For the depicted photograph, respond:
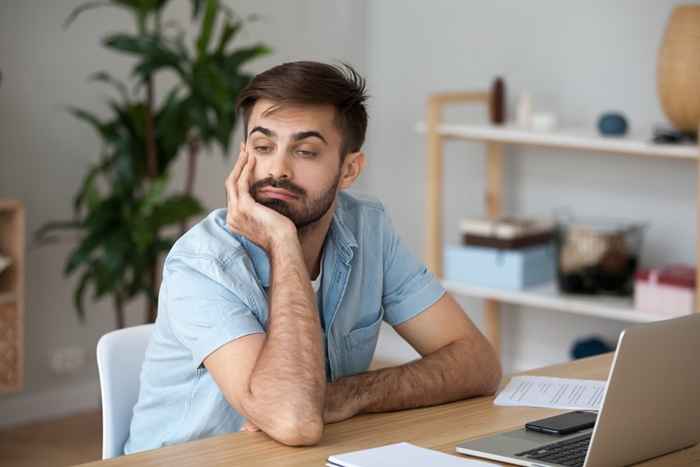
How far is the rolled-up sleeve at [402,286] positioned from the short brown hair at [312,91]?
22 centimetres

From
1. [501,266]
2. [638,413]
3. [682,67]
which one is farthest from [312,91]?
[501,266]

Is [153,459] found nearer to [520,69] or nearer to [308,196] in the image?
[308,196]

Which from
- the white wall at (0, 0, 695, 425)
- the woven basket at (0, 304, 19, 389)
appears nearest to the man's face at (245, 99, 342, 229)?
the woven basket at (0, 304, 19, 389)

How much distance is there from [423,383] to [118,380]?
503 millimetres

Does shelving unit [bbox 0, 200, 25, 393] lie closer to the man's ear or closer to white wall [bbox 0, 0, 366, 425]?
white wall [bbox 0, 0, 366, 425]

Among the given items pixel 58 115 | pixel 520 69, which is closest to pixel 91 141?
pixel 58 115

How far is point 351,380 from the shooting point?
1.84 m

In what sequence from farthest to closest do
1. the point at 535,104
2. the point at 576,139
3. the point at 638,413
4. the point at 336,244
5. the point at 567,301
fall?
the point at 535,104 → the point at 567,301 → the point at 576,139 → the point at 336,244 → the point at 638,413

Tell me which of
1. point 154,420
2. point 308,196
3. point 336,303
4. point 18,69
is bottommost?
point 154,420

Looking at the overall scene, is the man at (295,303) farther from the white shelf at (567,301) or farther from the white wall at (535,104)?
the white wall at (535,104)

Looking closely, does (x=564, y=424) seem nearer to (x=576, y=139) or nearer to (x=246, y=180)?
(x=246, y=180)

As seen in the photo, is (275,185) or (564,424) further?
(275,185)

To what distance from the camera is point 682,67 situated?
3.68m

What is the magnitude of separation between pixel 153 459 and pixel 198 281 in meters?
0.35
